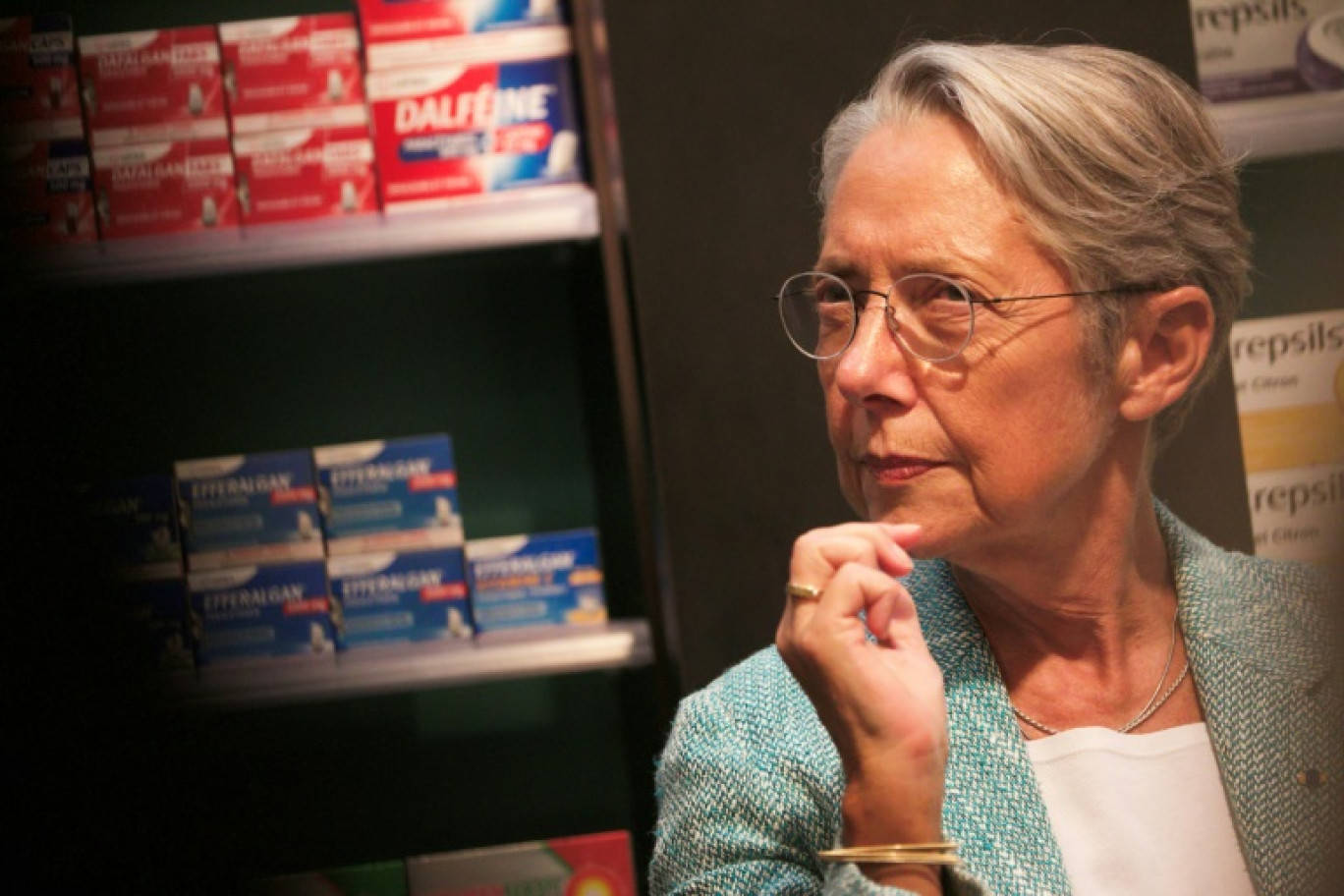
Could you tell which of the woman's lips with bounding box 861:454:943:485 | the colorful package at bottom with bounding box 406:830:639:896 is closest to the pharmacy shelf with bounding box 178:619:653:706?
the colorful package at bottom with bounding box 406:830:639:896

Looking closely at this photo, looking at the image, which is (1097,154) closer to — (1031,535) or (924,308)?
(924,308)

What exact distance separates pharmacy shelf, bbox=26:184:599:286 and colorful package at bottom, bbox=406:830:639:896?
1.01 meters

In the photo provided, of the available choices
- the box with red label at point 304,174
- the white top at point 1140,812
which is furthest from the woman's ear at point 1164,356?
the box with red label at point 304,174

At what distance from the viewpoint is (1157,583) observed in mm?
1348

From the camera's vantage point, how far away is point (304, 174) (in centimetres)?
221

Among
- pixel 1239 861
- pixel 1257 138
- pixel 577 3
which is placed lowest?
pixel 1239 861

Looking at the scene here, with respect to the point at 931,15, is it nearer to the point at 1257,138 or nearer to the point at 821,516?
the point at 1257,138

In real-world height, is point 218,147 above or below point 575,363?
above

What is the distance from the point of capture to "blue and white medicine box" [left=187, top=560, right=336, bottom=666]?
7.34ft

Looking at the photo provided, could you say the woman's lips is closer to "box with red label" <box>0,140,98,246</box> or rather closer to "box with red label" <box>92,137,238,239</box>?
"box with red label" <box>92,137,238,239</box>

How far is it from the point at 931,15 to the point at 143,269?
4.26 ft

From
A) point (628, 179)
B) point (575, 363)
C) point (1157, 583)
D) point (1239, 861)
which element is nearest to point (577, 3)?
point (628, 179)

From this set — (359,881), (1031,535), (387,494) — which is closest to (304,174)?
(387,494)

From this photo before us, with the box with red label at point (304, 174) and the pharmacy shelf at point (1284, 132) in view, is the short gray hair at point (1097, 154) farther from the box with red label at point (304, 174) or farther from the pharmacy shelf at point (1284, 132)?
the box with red label at point (304, 174)
